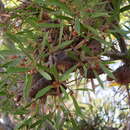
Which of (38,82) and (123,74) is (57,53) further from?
(123,74)

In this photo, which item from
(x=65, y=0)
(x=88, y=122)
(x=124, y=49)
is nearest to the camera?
(x=65, y=0)

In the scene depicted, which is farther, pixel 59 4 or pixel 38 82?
pixel 38 82

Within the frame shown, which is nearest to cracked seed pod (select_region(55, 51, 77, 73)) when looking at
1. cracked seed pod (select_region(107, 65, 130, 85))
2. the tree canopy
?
the tree canopy

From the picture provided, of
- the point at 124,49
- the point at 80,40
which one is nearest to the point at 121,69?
the point at 124,49

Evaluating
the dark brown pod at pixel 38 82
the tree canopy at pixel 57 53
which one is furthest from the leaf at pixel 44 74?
the dark brown pod at pixel 38 82

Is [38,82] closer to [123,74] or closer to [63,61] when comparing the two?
[63,61]

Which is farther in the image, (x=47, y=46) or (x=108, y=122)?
(x=108, y=122)

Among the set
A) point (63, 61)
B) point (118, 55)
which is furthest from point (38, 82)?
point (118, 55)

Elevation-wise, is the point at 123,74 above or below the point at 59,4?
below

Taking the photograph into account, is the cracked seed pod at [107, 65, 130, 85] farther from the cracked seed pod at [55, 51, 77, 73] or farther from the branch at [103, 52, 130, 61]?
the cracked seed pod at [55, 51, 77, 73]

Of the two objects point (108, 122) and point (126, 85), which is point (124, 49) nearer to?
point (126, 85)

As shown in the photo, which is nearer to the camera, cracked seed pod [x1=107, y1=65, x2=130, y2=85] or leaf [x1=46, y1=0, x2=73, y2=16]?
leaf [x1=46, y1=0, x2=73, y2=16]
